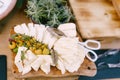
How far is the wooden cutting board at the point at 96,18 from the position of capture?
2.53 feet

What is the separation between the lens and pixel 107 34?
771mm

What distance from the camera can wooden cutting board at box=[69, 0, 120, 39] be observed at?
77 cm

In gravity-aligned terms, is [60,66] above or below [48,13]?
below

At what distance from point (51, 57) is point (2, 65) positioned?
7.0 inches

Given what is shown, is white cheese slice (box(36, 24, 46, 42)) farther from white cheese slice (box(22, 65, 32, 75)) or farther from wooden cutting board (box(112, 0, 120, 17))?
wooden cutting board (box(112, 0, 120, 17))

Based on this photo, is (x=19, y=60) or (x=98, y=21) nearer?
(x=19, y=60)

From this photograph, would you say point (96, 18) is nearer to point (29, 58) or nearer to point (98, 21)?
point (98, 21)

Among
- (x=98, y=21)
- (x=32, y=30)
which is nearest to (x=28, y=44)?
(x=32, y=30)

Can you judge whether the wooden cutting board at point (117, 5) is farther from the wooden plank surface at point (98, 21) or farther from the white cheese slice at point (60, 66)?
the white cheese slice at point (60, 66)

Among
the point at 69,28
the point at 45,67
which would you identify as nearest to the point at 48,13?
the point at 69,28

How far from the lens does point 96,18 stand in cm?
81

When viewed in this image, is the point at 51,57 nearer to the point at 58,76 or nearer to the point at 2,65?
the point at 58,76

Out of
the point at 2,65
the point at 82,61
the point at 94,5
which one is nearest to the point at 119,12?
the point at 94,5

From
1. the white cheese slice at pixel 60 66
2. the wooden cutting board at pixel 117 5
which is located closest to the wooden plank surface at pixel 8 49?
the white cheese slice at pixel 60 66
